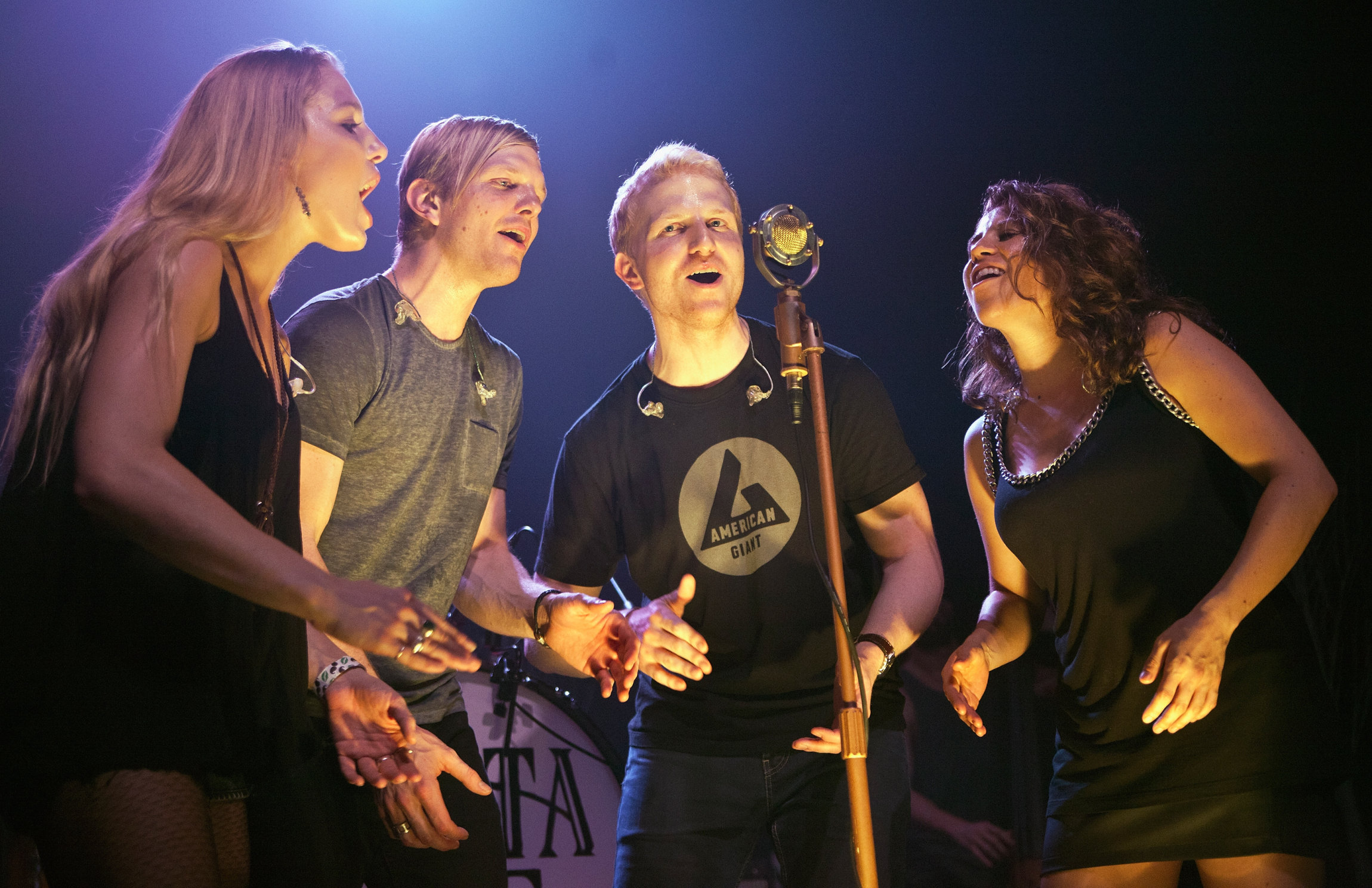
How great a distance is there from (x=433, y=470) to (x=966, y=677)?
1437mm

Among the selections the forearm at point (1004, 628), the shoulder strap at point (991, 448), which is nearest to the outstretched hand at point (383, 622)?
the forearm at point (1004, 628)

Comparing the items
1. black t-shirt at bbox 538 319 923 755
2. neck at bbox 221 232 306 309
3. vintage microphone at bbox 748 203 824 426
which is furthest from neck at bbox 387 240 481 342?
vintage microphone at bbox 748 203 824 426

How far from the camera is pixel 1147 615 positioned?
6.95 feet

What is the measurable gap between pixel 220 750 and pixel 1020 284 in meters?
2.14

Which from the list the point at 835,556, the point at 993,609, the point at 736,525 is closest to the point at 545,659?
the point at 736,525

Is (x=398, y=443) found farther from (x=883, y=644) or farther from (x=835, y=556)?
(x=883, y=644)

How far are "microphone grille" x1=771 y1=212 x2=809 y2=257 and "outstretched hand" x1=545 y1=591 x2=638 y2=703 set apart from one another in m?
0.87

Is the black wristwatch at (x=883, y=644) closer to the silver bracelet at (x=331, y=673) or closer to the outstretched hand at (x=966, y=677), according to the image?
the outstretched hand at (x=966, y=677)

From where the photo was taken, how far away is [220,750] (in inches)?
55.4

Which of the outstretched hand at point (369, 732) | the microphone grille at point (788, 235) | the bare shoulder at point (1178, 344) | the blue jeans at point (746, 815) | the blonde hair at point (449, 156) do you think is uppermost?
the blonde hair at point (449, 156)

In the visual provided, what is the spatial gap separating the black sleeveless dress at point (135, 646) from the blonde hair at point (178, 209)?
9 cm

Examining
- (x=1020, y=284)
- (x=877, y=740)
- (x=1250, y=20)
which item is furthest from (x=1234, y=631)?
(x=1250, y=20)

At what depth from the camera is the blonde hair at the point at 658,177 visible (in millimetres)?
2842

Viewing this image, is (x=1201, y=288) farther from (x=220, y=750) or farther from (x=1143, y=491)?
(x=220, y=750)
